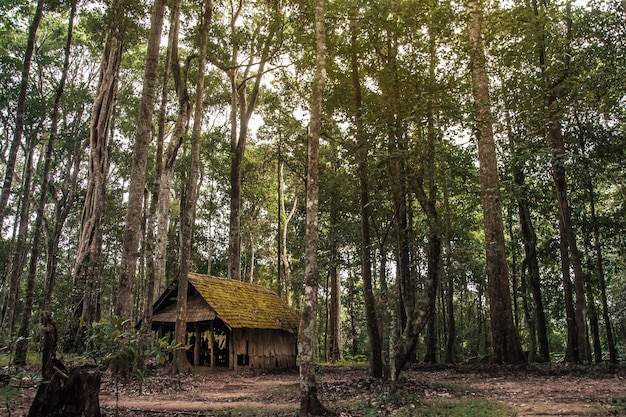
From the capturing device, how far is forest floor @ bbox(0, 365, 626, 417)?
743 centimetres

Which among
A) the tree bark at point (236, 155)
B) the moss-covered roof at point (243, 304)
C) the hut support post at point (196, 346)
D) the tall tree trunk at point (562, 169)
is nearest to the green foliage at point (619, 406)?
the tall tree trunk at point (562, 169)

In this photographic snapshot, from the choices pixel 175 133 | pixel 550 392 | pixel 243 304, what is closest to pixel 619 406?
pixel 550 392

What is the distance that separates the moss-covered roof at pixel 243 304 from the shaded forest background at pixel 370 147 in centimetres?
213

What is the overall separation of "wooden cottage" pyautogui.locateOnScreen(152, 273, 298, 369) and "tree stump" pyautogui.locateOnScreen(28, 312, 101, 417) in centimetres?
1072

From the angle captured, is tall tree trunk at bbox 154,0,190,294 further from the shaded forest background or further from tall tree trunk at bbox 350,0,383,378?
tall tree trunk at bbox 350,0,383,378

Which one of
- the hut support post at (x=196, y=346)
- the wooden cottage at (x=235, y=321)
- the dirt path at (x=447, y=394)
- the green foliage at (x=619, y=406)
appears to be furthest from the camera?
the hut support post at (x=196, y=346)

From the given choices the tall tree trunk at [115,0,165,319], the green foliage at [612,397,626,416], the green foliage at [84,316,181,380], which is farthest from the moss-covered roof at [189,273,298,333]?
the green foliage at [612,397,626,416]

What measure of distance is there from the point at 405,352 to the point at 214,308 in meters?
10.6

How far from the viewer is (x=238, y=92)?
25359 millimetres

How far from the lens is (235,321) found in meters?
17.9

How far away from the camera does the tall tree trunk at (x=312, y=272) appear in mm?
7320

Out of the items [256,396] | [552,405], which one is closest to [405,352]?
[552,405]

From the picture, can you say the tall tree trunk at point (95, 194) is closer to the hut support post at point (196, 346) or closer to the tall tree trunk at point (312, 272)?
the hut support post at point (196, 346)

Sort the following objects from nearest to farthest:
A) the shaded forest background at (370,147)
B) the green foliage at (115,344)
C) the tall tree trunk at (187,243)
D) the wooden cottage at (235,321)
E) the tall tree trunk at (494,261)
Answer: the green foliage at (115,344)
the shaded forest background at (370,147)
the tall tree trunk at (494,261)
the tall tree trunk at (187,243)
the wooden cottage at (235,321)
